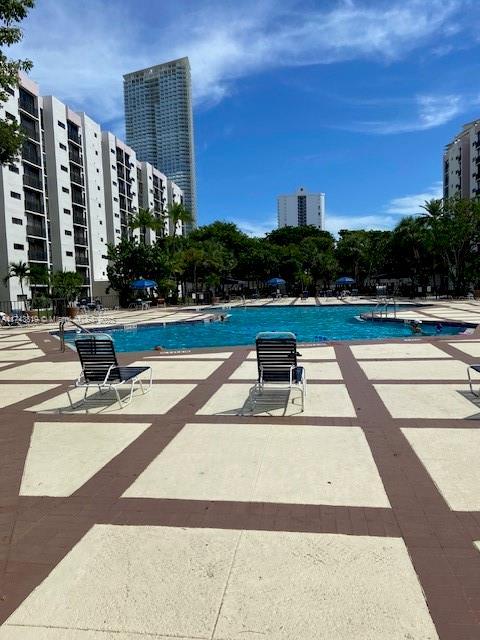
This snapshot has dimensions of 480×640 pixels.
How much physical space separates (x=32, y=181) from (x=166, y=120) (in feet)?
284

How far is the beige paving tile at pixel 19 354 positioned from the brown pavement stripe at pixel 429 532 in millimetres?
10696

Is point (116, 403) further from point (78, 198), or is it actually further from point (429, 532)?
point (78, 198)

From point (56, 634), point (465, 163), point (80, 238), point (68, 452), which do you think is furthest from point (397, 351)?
point (465, 163)

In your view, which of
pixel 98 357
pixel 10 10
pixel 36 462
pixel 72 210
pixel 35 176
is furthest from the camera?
pixel 72 210

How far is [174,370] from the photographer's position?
10570mm

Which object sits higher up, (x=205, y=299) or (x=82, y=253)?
(x=82, y=253)

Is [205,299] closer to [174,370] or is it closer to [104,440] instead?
[174,370]

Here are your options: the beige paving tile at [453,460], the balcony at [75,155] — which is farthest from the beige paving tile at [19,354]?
the balcony at [75,155]

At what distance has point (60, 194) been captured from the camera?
50.9 meters

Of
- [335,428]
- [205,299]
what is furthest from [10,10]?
[205,299]

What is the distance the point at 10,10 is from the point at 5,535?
11280mm

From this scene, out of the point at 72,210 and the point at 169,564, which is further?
the point at 72,210

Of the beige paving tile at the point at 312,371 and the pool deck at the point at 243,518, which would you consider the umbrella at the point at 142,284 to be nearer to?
the beige paving tile at the point at 312,371

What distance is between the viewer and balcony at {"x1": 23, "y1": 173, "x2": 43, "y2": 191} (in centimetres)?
4556
